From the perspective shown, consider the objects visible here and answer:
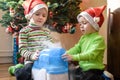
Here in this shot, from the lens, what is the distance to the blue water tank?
1114 mm

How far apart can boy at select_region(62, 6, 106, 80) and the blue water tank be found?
0.11 feet

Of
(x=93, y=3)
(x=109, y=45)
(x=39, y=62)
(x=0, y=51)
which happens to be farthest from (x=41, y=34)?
(x=0, y=51)

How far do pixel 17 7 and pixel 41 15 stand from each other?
0.53m

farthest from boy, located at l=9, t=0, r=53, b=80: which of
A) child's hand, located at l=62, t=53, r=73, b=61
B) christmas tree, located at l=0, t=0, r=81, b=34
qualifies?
christmas tree, located at l=0, t=0, r=81, b=34

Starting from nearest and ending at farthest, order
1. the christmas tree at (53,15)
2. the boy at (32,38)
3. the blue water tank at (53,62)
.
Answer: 1. the blue water tank at (53,62)
2. the boy at (32,38)
3. the christmas tree at (53,15)

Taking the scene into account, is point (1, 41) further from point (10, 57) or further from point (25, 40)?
point (25, 40)

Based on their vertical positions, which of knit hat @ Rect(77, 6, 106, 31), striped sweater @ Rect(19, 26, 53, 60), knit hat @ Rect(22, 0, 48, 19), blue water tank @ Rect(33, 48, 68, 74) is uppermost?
knit hat @ Rect(22, 0, 48, 19)

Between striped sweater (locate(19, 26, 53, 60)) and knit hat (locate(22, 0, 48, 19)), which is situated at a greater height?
knit hat (locate(22, 0, 48, 19))

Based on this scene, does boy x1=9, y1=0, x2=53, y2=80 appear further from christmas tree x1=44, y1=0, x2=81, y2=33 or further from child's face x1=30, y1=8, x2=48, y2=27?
christmas tree x1=44, y1=0, x2=81, y2=33

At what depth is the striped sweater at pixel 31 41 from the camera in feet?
4.25

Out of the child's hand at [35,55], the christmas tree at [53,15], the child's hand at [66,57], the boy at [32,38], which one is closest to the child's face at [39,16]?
the boy at [32,38]

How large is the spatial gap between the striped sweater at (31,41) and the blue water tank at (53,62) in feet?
0.46

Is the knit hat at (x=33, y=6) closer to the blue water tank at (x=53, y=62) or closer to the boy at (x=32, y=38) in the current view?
the boy at (x=32, y=38)

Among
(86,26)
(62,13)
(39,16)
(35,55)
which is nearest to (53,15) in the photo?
(62,13)
